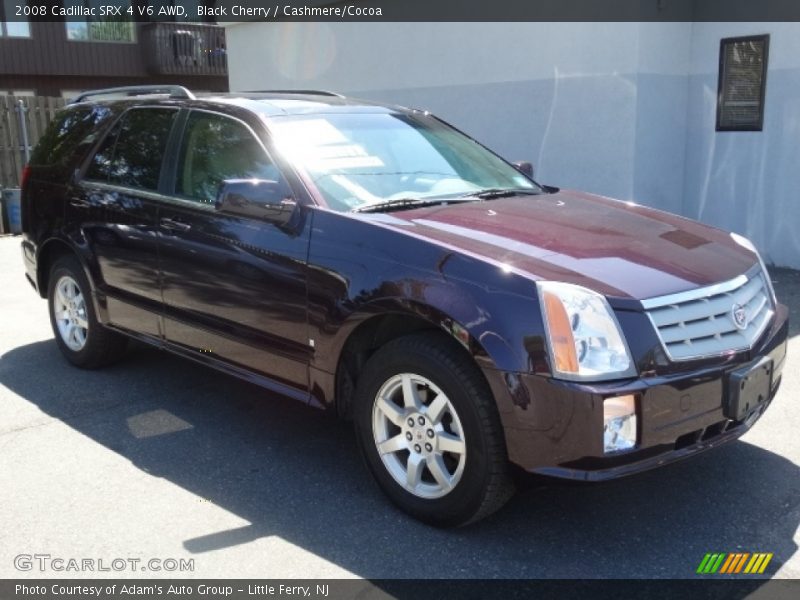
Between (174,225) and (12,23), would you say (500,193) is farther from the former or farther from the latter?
(12,23)

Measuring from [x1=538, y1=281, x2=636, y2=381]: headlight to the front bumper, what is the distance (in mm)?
51

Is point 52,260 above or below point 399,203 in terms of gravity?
below

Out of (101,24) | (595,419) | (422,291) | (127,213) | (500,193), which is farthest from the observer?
(101,24)

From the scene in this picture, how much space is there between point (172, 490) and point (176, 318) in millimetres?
1100

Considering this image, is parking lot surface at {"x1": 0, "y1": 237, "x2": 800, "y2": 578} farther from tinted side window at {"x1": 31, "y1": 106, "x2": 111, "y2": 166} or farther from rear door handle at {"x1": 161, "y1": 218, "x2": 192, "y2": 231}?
tinted side window at {"x1": 31, "y1": 106, "x2": 111, "y2": 166}

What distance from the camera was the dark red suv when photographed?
9.89 feet

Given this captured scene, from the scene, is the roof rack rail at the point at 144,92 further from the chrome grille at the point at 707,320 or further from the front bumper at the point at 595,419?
the chrome grille at the point at 707,320

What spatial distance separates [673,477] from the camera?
12.7ft

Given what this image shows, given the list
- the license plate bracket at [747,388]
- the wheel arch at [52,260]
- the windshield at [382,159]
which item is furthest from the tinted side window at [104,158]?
the license plate bracket at [747,388]

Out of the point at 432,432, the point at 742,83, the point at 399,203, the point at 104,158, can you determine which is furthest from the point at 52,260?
the point at 742,83

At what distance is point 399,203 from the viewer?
3.94 metres

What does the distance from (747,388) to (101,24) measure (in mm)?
21844

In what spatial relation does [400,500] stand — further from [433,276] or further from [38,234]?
[38,234]

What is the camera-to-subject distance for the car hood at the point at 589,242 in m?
3.19
